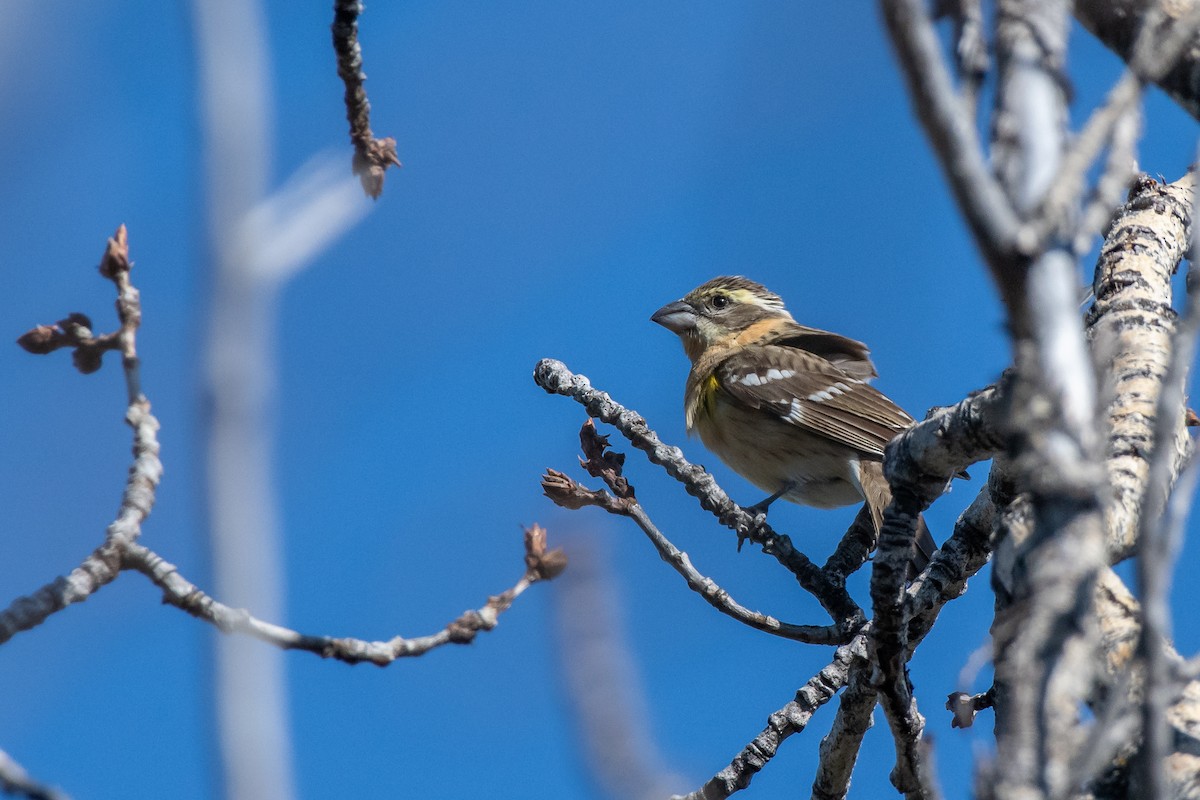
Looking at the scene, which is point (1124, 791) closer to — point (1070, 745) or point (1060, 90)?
point (1070, 745)

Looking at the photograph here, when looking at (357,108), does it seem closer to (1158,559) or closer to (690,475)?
(690,475)

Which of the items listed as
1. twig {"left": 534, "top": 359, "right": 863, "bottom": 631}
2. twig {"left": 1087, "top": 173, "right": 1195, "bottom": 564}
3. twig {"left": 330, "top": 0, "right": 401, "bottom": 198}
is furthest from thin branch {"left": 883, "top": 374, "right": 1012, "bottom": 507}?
twig {"left": 330, "top": 0, "right": 401, "bottom": 198}

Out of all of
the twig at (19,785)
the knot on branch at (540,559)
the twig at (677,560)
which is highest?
the twig at (677,560)

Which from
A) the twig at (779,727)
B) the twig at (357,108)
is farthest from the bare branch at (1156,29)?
the twig at (779,727)

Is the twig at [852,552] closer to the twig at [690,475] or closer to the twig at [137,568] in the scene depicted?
the twig at [690,475]

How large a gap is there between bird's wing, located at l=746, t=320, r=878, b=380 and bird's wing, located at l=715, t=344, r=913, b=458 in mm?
119

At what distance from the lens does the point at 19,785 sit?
196cm

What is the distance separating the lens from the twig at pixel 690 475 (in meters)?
4.29

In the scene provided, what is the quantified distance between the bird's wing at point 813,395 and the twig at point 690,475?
2.79m

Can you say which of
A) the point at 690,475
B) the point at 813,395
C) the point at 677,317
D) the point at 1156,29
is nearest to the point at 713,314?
the point at 677,317

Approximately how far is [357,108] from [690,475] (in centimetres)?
193

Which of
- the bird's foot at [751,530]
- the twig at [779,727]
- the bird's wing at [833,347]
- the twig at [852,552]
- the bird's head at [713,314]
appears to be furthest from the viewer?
the bird's head at [713,314]

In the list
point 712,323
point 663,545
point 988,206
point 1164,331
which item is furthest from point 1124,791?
point 712,323

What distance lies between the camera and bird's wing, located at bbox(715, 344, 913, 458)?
288 inches
